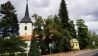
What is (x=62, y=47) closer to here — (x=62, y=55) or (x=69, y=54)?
(x=69, y=54)

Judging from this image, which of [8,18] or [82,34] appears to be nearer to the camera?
[8,18]

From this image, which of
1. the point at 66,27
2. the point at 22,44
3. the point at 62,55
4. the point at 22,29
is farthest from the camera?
the point at 22,29

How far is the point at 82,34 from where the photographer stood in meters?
105

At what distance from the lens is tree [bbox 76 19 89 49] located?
105 meters

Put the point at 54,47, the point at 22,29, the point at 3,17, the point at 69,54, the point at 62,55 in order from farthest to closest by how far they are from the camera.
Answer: the point at 22,29 → the point at 3,17 → the point at 54,47 → the point at 69,54 → the point at 62,55

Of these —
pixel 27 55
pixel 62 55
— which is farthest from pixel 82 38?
pixel 27 55

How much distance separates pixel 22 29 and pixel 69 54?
3839 cm

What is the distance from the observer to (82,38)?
105 m

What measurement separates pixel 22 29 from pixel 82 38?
22.1 meters

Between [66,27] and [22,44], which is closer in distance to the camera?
[22,44]

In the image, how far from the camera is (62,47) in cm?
7381

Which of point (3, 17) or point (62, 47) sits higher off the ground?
point (3, 17)

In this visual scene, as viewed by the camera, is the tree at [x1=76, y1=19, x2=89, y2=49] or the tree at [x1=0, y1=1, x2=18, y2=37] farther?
the tree at [x1=76, y1=19, x2=89, y2=49]

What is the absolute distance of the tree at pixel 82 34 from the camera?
105 m
